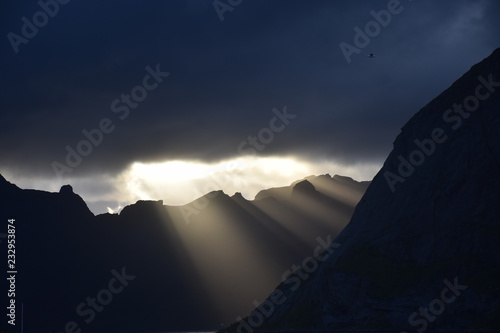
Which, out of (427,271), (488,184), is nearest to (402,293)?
(427,271)

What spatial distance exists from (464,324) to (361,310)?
97.0ft

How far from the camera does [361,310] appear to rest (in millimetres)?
178750

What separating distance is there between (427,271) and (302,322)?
38786mm

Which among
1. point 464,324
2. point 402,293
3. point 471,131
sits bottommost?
point 464,324

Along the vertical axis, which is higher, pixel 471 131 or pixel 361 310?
pixel 471 131

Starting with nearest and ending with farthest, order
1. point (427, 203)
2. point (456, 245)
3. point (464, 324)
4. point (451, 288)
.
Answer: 1. point (464, 324)
2. point (451, 288)
3. point (456, 245)
4. point (427, 203)

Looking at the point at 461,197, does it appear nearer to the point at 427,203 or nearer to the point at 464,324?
the point at 427,203

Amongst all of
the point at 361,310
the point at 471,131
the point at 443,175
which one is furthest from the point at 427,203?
the point at 361,310

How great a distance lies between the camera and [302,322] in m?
198

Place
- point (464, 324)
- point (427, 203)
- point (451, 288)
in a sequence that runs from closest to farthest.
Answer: point (464, 324)
point (451, 288)
point (427, 203)

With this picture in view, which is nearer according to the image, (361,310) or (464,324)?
(464,324)

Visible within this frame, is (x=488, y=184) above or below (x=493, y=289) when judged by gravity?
above

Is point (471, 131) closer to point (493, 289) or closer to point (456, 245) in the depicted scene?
point (456, 245)

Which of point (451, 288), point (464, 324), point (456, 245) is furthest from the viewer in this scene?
point (456, 245)
